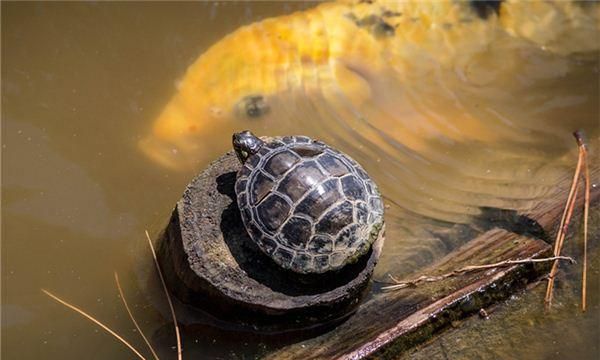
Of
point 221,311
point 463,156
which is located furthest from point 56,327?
point 463,156

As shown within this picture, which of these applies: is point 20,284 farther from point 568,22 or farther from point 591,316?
point 568,22

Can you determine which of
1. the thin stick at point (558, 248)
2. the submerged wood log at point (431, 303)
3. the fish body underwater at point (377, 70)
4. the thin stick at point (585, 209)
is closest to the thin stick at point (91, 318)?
the submerged wood log at point (431, 303)


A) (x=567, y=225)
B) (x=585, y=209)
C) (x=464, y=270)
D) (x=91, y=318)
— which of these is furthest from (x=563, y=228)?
(x=91, y=318)

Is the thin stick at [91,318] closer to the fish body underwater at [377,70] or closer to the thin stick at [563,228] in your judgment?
the fish body underwater at [377,70]

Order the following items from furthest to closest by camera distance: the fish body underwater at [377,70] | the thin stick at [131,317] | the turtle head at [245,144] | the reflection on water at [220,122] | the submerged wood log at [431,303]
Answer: the fish body underwater at [377,70] < the reflection on water at [220,122] < the turtle head at [245,144] < the thin stick at [131,317] < the submerged wood log at [431,303]

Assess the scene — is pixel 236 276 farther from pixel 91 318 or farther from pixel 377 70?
pixel 377 70

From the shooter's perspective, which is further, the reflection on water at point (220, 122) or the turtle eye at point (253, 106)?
the turtle eye at point (253, 106)
